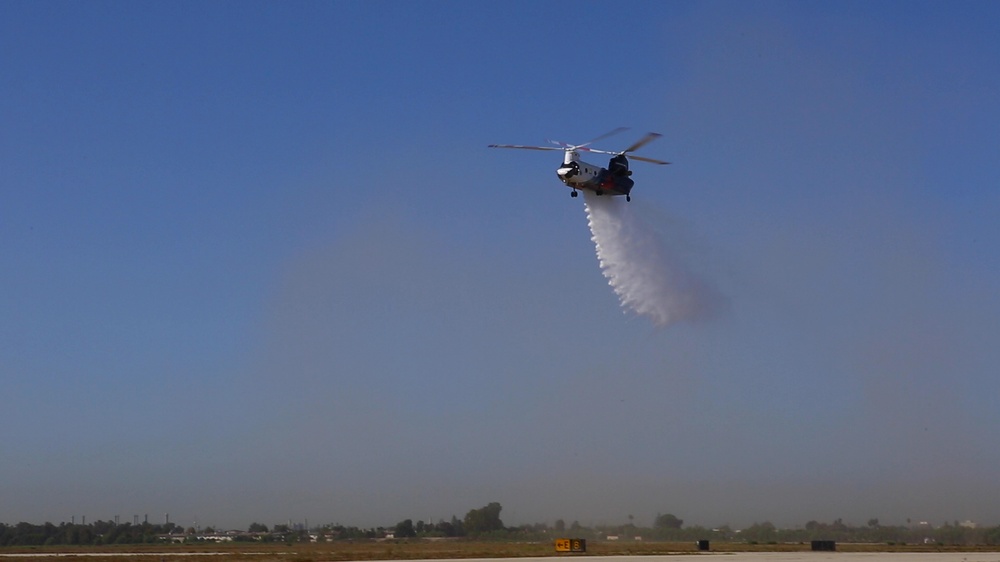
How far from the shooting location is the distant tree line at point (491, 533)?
130625mm

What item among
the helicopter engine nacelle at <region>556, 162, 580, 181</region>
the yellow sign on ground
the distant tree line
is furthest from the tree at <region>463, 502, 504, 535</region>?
the helicopter engine nacelle at <region>556, 162, 580, 181</region>

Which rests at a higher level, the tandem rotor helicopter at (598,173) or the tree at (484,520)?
the tandem rotor helicopter at (598,173)

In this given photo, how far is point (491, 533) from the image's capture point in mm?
136125

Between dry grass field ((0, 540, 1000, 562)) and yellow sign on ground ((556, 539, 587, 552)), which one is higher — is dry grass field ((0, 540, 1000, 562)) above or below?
below

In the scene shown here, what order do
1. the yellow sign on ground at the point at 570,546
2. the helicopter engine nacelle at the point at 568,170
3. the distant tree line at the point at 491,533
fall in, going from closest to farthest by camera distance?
1. the helicopter engine nacelle at the point at 568,170
2. the yellow sign on ground at the point at 570,546
3. the distant tree line at the point at 491,533

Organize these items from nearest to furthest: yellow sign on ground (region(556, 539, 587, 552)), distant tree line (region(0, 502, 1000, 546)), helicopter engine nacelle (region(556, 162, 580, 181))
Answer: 1. helicopter engine nacelle (region(556, 162, 580, 181))
2. yellow sign on ground (region(556, 539, 587, 552))
3. distant tree line (region(0, 502, 1000, 546))

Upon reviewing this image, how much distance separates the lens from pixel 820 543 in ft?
303

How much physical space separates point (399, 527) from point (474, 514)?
11.6 m

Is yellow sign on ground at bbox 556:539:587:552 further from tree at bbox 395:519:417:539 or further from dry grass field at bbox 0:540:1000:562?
tree at bbox 395:519:417:539

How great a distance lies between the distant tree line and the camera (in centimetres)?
13062

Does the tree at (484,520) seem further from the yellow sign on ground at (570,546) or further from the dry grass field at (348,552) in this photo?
the yellow sign on ground at (570,546)

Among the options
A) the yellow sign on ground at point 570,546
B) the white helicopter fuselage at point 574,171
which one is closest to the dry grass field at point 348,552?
the yellow sign on ground at point 570,546

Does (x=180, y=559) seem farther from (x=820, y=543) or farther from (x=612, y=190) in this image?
(x=820, y=543)

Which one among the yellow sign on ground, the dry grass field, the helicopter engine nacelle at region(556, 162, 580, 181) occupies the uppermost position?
the helicopter engine nacelle at region(556, 162, 580, 181)
